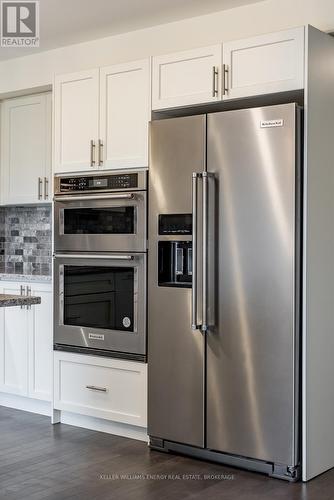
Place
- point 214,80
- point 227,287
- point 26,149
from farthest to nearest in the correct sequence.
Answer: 1. point 26,149
2. point 214,80
3. point 227,287

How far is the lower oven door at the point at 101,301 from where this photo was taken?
4.04m

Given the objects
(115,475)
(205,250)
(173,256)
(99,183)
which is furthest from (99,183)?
(115,475)

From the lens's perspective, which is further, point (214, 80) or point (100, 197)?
point (100, 197)

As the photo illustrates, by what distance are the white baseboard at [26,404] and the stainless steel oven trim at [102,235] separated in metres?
1.15

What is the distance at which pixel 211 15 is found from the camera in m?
4.13

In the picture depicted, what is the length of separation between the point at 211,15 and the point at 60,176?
141 centimetres

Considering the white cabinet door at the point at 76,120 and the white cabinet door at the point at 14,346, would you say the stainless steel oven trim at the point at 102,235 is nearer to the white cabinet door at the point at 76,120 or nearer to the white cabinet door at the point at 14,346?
the white cabinet door at the point at 76,120

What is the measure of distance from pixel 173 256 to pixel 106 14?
157cm

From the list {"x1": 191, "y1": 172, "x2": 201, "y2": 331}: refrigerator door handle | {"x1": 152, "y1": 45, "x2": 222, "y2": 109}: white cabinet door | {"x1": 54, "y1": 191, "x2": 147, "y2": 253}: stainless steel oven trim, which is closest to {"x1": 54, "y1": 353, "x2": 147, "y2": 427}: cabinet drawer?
{"x1": 191, "y1": 172, "x2": 201, "y2": 331}: refrigerator door handle

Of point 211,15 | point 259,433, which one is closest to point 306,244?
point 259,433

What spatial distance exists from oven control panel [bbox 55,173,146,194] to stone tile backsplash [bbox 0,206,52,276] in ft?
3.04

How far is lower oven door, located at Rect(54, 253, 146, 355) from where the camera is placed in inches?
159

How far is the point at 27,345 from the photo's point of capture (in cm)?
481

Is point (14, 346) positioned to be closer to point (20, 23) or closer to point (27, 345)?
point (27, 345)
